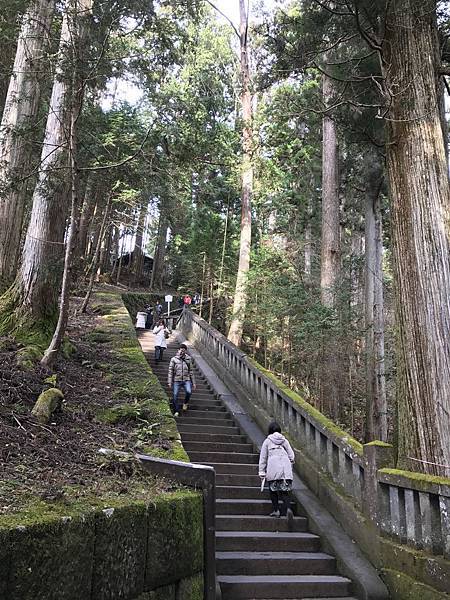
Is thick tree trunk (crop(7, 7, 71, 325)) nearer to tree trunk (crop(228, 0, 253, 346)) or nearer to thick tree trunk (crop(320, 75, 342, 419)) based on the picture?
thick tree trunk (crop(320, 75, 342, 419))

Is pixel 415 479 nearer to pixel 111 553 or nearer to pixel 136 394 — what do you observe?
pixel 111 553

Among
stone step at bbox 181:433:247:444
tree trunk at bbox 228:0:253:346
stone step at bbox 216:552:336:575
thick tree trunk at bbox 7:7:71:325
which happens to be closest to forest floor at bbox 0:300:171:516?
→ thick tree trunk at bbox 7:7:71:325

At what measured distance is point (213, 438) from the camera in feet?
28.8

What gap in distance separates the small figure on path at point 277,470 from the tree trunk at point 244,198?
9957 mm

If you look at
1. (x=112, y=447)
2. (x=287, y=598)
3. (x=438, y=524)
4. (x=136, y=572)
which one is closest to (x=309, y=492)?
(x=287, y=598)

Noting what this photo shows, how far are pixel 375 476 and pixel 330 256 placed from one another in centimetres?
825

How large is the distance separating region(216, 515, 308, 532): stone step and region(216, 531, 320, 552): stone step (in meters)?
0.12

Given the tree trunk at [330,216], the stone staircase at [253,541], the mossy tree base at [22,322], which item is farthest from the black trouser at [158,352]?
the mossy tree base at [22,322]

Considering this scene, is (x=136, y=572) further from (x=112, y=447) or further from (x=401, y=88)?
(x=401, y=88)

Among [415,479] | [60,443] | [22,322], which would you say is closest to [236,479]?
[415,479]

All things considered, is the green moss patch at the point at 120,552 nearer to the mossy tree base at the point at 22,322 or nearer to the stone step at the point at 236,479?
the stone step at the point at 236,479

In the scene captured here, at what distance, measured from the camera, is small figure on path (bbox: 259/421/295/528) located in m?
6.39

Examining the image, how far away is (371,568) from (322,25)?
26.5ft

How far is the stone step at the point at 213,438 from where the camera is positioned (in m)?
8.58
